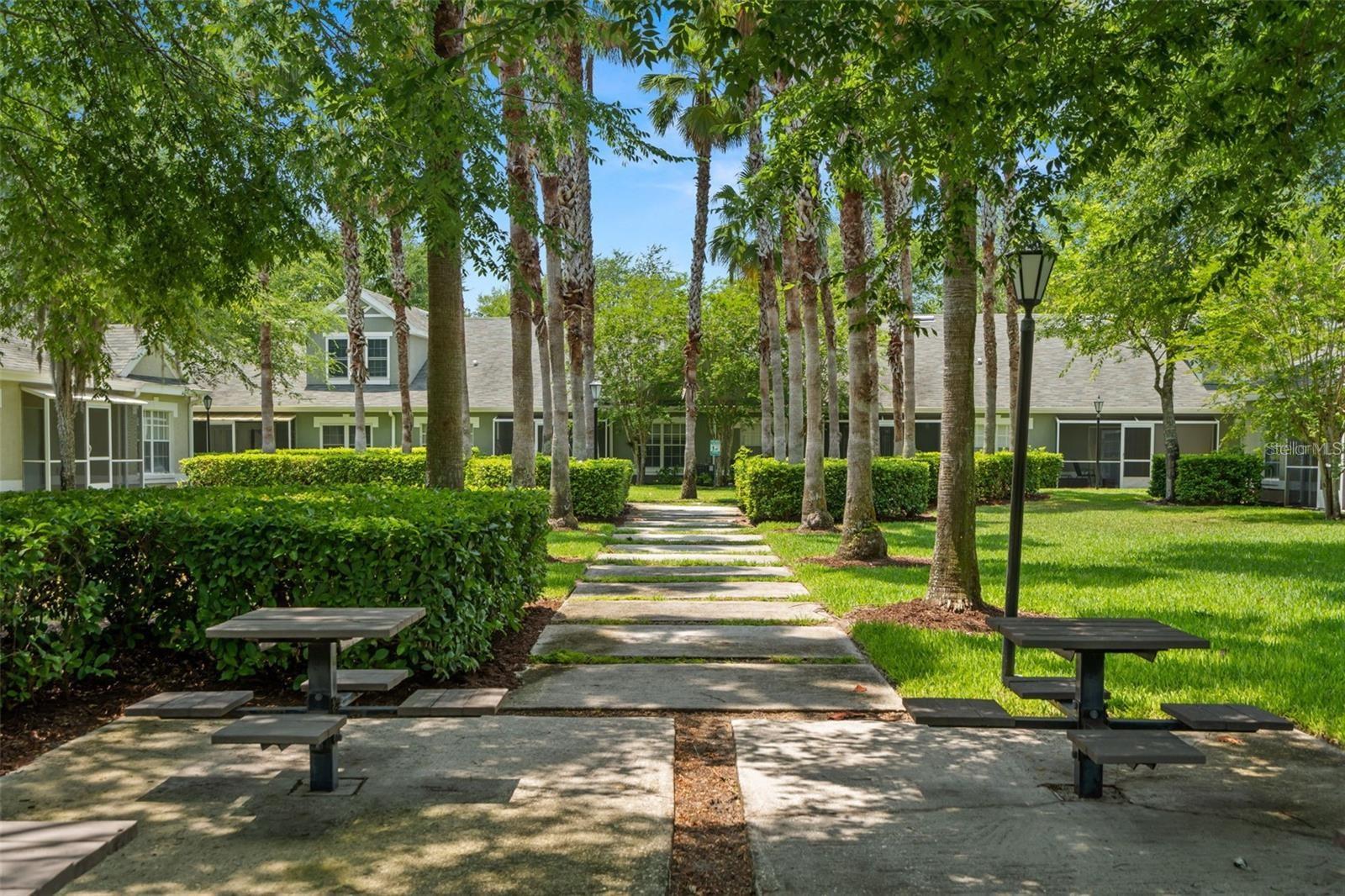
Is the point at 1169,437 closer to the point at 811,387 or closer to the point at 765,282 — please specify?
the point at 765,282

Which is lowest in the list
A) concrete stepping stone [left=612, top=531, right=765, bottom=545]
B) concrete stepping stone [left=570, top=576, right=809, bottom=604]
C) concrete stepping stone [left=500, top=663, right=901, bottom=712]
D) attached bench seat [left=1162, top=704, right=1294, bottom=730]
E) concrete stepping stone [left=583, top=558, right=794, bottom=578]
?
concrete stepping stone [left=612, top=531, right=765, bottom=545]

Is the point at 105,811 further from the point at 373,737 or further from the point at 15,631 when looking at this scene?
the point at 15,631

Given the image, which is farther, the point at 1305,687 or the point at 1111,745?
the point at 1305,687

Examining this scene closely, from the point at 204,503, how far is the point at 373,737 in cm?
263

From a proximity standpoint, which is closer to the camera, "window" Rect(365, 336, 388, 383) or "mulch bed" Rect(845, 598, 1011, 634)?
"mulch bed" Rect(845, 598, 1011, 634)

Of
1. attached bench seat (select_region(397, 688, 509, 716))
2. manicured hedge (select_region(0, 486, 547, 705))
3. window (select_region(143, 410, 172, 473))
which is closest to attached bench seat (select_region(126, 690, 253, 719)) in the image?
attached bench seat (select_region(397, 688, 509, 716))

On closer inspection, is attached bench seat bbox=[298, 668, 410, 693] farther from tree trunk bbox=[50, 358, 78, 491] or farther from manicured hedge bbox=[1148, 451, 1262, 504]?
manicured hedge bbox=[1148, 451, 1262, 504]

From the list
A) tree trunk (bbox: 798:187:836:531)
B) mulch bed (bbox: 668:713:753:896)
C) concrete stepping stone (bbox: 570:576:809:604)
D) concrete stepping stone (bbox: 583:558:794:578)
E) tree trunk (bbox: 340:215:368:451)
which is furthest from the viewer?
tree trunk (bbox: 340:215:368:451)

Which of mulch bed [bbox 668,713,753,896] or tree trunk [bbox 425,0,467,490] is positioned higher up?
tree trunk [bbox 425,0,467,490]

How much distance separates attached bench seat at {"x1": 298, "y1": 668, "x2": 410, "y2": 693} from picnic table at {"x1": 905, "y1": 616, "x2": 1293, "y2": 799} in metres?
Result: 2.53

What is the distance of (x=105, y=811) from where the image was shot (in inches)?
161

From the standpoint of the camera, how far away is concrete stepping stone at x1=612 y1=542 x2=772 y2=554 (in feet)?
47.2

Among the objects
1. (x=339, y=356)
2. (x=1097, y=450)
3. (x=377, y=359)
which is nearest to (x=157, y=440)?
(x=339, y=356)

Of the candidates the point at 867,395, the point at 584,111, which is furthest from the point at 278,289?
the point at 584,111
